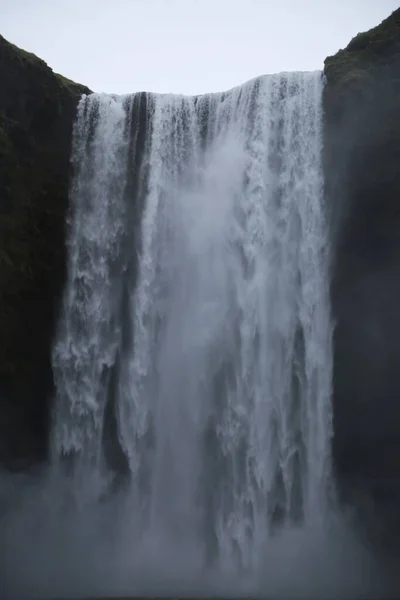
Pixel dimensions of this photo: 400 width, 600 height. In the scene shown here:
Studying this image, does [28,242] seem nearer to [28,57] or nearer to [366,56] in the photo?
[28,57]

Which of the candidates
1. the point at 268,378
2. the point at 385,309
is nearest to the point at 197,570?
the point at 268,378

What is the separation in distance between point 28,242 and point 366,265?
10.8 meters

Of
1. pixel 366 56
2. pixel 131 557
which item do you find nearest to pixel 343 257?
pixel 366 56

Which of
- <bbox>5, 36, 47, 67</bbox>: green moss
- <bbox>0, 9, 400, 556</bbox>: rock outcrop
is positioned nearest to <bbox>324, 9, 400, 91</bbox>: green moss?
<bbox>0, 9, 400, 556</bbox>: rock outcrop

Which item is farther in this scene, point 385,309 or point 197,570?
point 385,309

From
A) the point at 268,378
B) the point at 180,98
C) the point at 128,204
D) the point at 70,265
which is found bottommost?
the point at 268,378

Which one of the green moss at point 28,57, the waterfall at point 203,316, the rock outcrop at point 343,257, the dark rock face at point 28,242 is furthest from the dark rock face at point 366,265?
the green moss at point 28,57

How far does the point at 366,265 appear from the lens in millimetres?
19797

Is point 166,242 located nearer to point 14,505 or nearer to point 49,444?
point 49,444

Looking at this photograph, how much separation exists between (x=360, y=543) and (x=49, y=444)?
10.0 m

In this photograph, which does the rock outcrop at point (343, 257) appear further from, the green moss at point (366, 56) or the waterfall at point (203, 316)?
the waterfall at point (203, 316)

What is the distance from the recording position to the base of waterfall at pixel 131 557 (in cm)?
1716

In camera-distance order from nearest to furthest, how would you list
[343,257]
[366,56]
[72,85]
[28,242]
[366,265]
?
1. [366,265]
2. [343,257]
3. [28,242]
4. [366,56]
5. [72,85]

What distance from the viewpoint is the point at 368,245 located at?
19.8 metres
